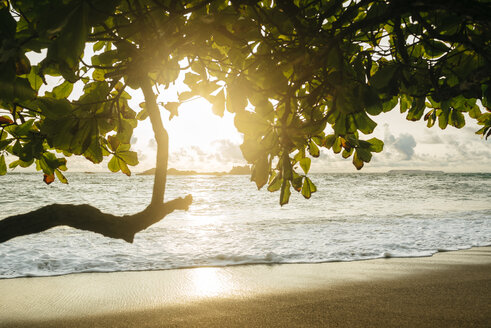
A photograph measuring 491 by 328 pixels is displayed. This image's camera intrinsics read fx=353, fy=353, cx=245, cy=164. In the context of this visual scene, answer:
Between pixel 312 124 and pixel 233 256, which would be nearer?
pixel 312 124

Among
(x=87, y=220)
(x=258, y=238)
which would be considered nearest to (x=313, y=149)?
(x=87, y=220)

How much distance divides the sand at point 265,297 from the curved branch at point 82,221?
2750 millimetres

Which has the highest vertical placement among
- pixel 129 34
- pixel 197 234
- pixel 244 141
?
pixel 129 34

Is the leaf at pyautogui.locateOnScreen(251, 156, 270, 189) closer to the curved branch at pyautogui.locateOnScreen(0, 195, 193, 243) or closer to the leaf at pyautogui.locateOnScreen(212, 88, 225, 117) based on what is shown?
the leaf at pyautogui.locateOnScreen(212, 88, 225, 117)

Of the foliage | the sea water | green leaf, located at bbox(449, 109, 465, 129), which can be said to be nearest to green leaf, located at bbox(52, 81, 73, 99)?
Result: the foliage

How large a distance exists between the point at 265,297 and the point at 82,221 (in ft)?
12.2

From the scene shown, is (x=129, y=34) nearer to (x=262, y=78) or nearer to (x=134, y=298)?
(x=262, y=78)

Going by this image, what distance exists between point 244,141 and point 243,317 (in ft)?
10.3

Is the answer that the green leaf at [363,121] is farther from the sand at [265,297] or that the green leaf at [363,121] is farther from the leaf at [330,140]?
the sand at [265,297]

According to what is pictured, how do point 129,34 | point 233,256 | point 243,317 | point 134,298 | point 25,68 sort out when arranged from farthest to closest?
point 233,256
point 134,298
point 243,317
point 129,34
point 25,68

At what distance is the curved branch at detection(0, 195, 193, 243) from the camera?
1.24 meters

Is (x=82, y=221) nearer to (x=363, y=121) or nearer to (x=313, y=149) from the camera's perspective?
(x=363, y=121)

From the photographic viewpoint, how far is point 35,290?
5020 mm

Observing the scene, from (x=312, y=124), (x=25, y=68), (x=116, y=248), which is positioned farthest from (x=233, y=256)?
(x=25, y=68)
